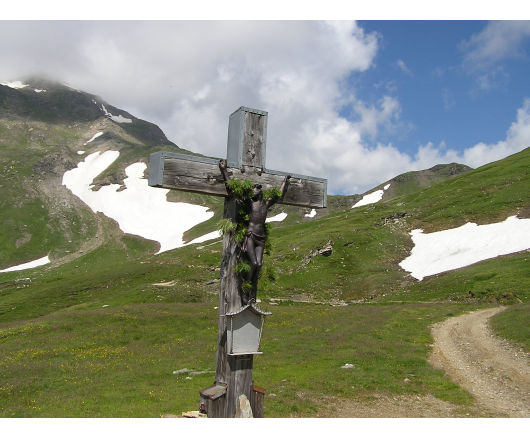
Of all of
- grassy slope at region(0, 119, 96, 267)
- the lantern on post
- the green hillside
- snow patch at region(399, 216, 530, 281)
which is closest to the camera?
the lantern on post

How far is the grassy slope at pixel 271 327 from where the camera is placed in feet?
60.6

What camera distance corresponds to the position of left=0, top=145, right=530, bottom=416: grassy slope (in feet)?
60.6

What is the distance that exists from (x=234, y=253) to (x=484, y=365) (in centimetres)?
1962

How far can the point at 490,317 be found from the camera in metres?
33.2

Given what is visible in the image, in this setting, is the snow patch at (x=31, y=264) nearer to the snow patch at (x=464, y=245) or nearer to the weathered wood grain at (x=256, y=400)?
the snow patch at (x=464, y=245)

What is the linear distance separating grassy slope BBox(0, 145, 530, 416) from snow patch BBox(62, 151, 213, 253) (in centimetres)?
5527

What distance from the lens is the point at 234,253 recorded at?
755cm

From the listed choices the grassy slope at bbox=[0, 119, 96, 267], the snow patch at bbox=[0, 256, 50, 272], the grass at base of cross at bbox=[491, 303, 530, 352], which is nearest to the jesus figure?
the grass at base of cross at bbox=[491, 303, 530, 352]

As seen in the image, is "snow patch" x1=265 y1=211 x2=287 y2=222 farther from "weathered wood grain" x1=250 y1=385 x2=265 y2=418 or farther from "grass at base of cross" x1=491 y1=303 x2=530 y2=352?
"weathered wood grain" x1=250 y1=385 x2=265 y2=418

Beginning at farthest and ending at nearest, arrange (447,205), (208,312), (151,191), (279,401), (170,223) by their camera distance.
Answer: (151,191)
(170,223)
(447,205)
(208,312)
(279,401)

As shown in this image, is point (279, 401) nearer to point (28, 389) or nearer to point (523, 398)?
point (523, 398)

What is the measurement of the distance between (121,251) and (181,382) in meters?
104

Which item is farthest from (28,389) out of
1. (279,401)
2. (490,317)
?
(490,317)

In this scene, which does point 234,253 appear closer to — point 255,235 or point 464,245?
point 255,235
